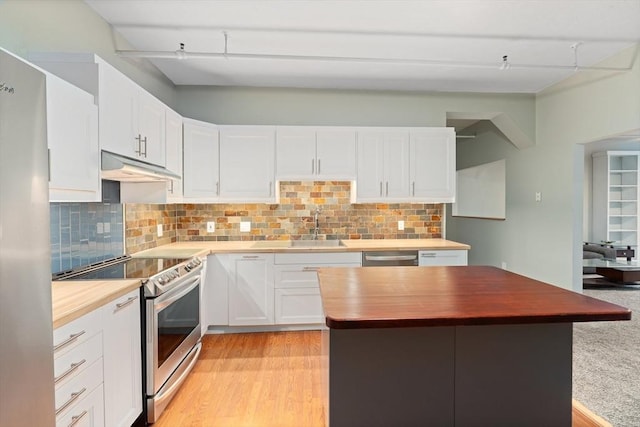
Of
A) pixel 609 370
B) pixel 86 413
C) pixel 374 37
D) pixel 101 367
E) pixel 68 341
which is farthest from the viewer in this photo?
pixel 374 37

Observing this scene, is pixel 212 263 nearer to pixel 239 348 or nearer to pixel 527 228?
pixel 239 348

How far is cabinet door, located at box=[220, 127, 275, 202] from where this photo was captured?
3.58 metres

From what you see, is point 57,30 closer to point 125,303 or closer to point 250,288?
point 125,303

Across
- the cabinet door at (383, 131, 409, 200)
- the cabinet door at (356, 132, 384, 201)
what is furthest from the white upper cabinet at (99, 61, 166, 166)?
the cabinet door at (383, 131, 409, 200)

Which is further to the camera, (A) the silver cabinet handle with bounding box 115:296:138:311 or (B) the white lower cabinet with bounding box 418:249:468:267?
(B) the white lower cabinet with bounding box 418:249:468:267

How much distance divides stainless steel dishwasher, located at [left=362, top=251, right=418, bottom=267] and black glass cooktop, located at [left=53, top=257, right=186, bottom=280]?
5.70ft

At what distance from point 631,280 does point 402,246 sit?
4.20 m

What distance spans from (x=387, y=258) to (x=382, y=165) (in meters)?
1.03

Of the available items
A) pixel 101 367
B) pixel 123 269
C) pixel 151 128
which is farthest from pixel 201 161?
pixel 101 367

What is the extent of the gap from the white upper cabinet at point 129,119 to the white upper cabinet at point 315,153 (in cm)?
122

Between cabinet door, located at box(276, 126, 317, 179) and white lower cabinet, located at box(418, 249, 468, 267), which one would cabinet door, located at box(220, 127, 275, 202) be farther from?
white lower cabinet, located at box(418, 249, 468, 267)

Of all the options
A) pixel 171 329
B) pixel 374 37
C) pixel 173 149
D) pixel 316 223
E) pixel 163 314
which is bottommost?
pixel 171 329

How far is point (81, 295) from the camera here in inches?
61.7

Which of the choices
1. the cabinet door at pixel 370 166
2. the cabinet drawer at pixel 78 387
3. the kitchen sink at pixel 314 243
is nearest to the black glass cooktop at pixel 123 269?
the cabinet drawer at pixel 78 387
